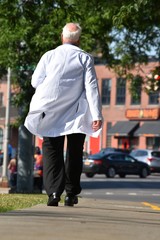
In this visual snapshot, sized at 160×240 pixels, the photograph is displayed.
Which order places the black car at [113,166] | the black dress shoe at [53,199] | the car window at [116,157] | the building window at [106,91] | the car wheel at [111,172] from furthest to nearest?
the building window at [106,91] < the car window at [116,157] < the car wheel at [111,172] < the black car at [113,166] < the black dress shoe at [53,199]

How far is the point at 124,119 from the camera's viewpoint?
8306cm

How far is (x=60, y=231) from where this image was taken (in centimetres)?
680

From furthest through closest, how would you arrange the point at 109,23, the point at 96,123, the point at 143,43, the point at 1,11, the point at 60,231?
the point at 143,43, the point at 109,23, the point at 1,11, the point at 96,123, the point at 60,231

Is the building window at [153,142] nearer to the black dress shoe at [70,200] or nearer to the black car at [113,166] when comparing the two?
the black car at [113,166]

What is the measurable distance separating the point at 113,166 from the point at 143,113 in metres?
32.9

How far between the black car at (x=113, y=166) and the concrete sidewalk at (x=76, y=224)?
38.4m

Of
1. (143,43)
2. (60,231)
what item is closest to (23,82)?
(143,43)

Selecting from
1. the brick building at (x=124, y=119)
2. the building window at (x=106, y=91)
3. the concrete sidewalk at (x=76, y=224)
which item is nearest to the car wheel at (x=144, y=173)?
the brick building at (x=124, y=119)

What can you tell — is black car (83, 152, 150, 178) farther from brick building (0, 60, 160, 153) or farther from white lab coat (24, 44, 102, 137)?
white lab coat (24, 44, 102, 137)

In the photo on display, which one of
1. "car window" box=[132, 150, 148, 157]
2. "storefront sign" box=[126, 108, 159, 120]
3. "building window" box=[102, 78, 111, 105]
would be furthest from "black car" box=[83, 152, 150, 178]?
"building window" box=[102, 78, 111, 105]

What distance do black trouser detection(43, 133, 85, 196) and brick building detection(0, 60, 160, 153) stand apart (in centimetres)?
6875

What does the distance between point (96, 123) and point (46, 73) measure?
0.75 meters

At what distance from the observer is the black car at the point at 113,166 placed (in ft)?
156

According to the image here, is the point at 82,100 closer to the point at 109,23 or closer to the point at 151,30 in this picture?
the point at 109,23
